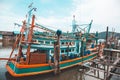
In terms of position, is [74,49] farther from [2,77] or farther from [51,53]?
[2,77]

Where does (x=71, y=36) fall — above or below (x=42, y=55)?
above

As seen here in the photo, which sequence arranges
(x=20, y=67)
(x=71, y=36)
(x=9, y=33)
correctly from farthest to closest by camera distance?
(x=9, y=33) → (x=71, y=36) → (x=20, y=67)

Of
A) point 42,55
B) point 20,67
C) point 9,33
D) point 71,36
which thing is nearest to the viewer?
Result: point 20,67

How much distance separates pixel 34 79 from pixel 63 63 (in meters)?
4.62

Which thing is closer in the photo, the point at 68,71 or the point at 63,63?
the point at 63,63

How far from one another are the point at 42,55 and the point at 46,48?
4.70 feet

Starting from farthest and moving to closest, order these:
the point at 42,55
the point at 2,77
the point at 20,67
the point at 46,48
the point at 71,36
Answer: the point at 71,36
the point at 46,48
the point at 42,55
the point at 2,77
the point at 20,67

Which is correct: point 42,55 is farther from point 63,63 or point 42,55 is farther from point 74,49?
point 74,49

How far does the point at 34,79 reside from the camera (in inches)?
593

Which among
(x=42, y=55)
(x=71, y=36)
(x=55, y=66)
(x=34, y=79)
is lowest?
(x=34, y=79)

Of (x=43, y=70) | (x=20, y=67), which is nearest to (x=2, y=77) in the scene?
(x=20, y=67)

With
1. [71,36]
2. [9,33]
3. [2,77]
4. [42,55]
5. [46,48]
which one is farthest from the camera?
[9,33]

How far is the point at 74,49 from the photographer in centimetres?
2245

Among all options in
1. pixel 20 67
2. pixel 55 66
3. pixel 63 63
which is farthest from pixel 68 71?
pixel 20 67
